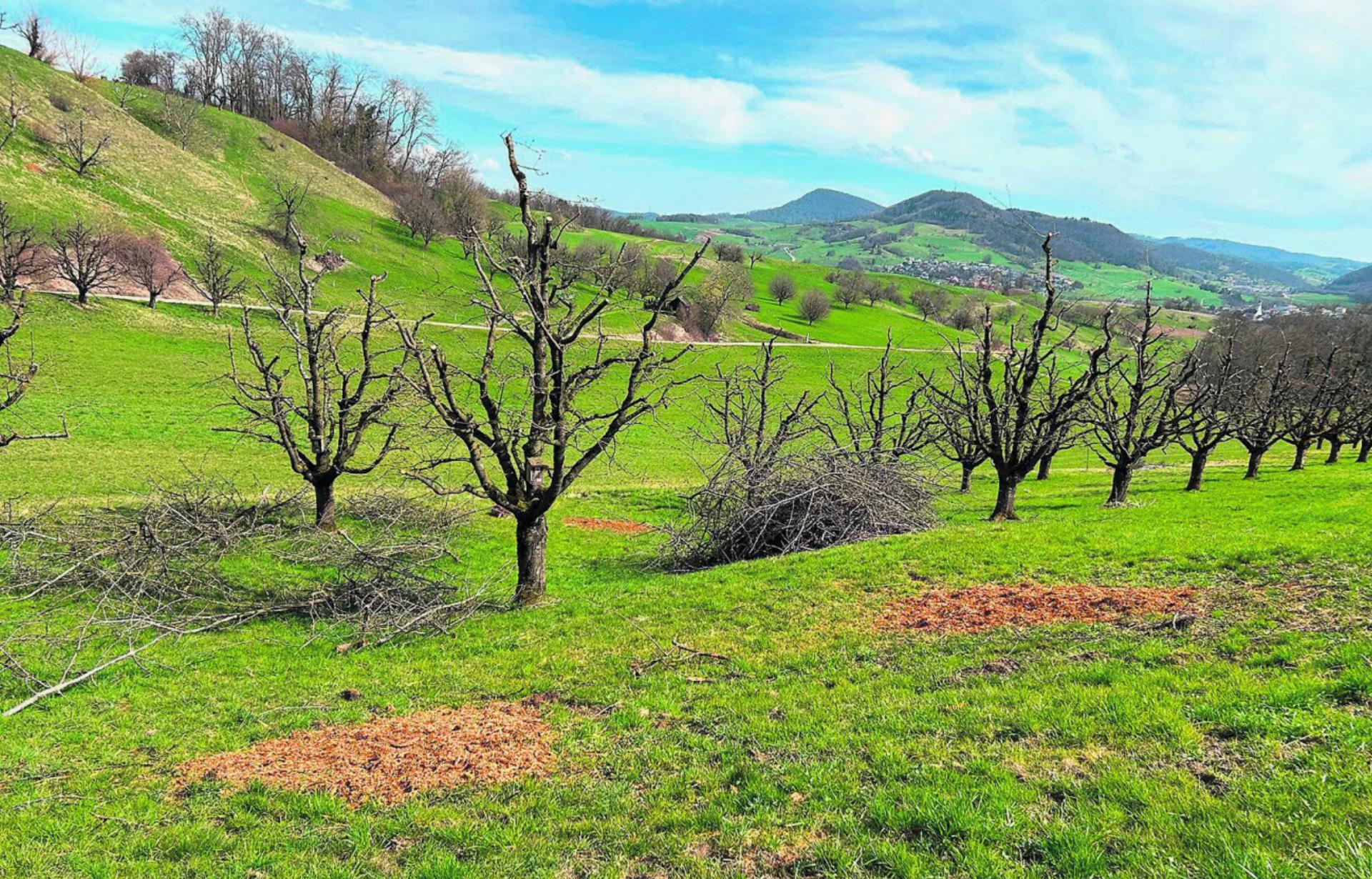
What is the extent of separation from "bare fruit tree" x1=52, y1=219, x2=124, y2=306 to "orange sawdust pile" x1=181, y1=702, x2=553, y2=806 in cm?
5486

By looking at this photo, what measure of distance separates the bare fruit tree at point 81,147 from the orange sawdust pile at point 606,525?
215ft

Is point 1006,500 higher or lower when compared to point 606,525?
higher

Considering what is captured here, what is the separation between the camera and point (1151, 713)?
6.25 metres

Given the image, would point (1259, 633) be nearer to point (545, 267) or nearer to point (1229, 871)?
point (1229, 871)

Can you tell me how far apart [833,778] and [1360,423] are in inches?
2118

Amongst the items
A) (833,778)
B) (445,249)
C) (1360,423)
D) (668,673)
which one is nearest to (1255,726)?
(833,778)

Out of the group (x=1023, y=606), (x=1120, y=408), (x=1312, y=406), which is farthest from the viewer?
(x=1312, y=406)

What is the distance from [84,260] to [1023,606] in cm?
6195

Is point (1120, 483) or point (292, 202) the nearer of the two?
point (1120, 483)

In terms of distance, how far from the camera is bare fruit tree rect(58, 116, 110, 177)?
196 ft

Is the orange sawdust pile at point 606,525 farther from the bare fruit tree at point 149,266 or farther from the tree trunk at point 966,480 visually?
the bare fruit tree at point 149,266

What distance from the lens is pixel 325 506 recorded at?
61.0 ft

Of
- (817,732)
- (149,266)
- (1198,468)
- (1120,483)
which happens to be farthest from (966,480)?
(149,266)

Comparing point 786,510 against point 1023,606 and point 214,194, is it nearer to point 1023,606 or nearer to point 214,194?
point 1023,606
